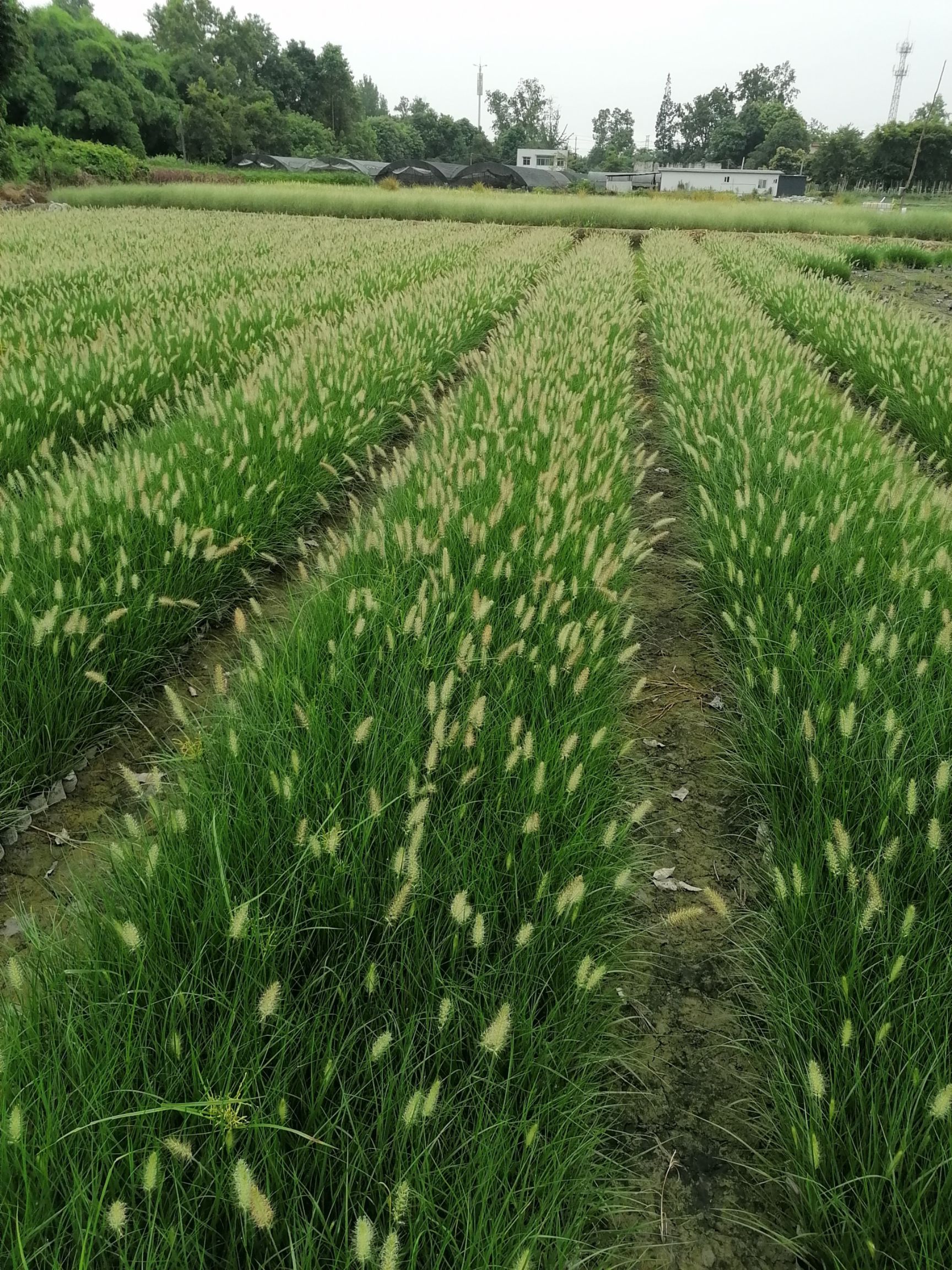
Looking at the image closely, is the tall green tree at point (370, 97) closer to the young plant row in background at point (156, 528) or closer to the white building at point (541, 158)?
the white building at point (541, 158)

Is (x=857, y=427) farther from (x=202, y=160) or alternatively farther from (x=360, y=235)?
(x=202, y=160)

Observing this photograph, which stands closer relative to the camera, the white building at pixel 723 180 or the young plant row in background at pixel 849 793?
the young plant row in background at pixel 849 793

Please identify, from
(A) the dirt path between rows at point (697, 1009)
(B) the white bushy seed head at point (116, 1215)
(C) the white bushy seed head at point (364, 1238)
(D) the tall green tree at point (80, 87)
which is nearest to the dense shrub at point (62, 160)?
(D) the tall green tree at point (80, 87)

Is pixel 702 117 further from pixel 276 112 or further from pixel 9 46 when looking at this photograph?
pixel 9 46

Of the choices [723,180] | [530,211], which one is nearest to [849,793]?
[530,211]

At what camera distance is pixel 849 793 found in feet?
7.14

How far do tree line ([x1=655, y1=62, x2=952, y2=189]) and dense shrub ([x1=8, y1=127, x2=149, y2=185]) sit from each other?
61404mm

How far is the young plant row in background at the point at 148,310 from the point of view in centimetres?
513

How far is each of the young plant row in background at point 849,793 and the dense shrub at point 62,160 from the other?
38991 mm

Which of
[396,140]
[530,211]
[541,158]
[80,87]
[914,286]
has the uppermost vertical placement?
[396,140]

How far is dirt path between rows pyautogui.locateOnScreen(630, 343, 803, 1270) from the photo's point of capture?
1501 mm

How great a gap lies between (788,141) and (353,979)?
461 ft

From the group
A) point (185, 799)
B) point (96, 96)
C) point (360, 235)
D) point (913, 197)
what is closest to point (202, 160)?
point (96, 96)

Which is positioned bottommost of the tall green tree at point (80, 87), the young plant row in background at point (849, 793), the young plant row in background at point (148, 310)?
the young plant row in background at point (849, 793)
